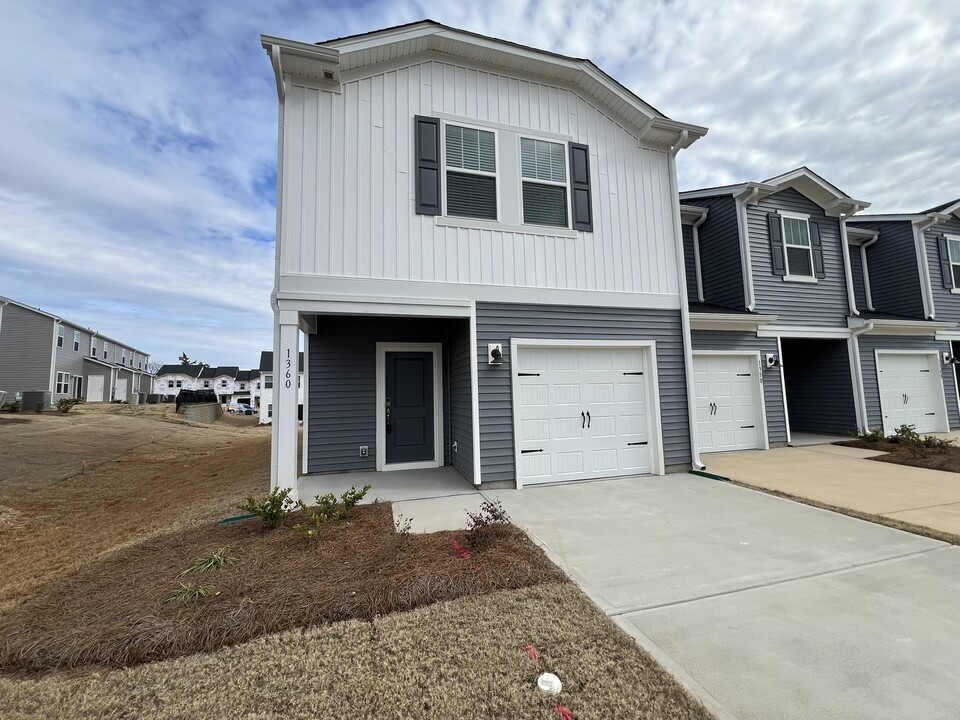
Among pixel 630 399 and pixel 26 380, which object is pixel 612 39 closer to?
pixel 630 399

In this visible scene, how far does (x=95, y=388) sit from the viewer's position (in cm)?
2777

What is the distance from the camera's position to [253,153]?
10016mm

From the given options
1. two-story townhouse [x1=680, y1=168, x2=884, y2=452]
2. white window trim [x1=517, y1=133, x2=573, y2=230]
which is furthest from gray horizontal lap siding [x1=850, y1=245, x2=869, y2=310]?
white window trim [x1=517, y1=133, x2=573, y2=230]

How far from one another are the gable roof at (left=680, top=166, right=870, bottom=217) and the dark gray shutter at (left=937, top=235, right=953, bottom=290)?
11.8 ft

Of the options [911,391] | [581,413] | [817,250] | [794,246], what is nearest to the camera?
[581,413]

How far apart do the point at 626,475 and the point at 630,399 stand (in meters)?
1.18

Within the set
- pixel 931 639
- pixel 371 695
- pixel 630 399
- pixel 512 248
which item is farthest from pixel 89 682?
pixel 630 399

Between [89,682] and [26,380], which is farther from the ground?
[26,380]

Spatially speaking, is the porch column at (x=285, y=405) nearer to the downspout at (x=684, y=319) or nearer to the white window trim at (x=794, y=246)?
the downspout at (x=684, y=319)

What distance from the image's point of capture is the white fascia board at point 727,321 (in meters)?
7.88

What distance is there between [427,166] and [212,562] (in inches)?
204

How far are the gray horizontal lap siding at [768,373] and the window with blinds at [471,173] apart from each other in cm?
536

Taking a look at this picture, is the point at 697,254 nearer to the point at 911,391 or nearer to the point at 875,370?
the point at 875,370

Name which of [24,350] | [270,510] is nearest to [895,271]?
[270,510]
